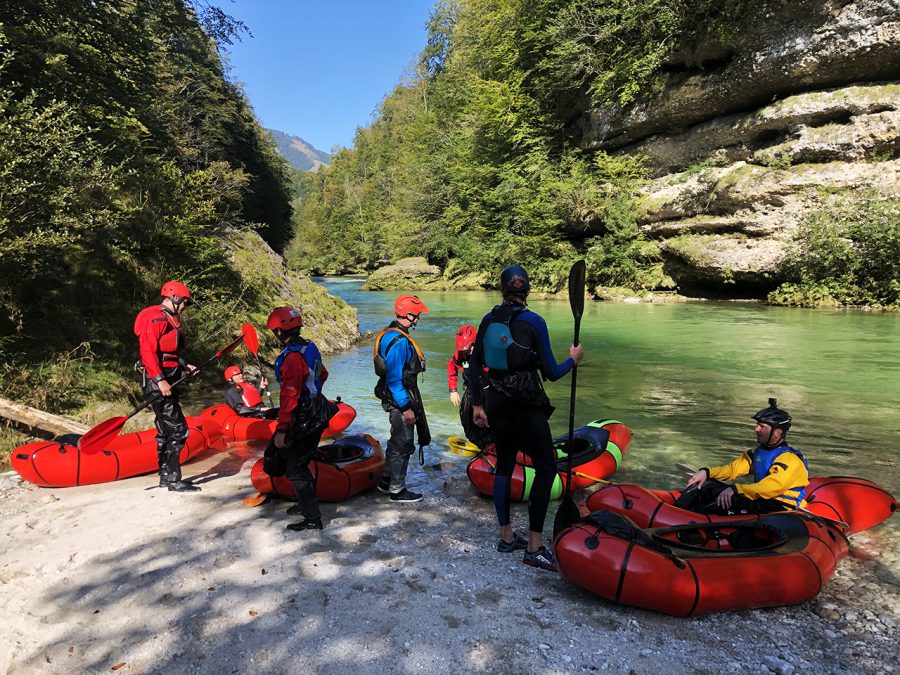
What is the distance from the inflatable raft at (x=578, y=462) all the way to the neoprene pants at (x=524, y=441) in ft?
2.64

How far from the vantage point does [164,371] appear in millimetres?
4789

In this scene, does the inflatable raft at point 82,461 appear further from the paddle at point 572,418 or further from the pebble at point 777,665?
the pebble at point 777,665

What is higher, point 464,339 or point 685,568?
point 464,339

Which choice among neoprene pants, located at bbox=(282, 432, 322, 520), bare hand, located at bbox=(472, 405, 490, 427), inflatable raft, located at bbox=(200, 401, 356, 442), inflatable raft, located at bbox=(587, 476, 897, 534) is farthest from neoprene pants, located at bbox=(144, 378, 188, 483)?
inflatable raft, located at bbox=(587, 476, 897, 534)

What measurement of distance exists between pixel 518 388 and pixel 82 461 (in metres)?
4.58

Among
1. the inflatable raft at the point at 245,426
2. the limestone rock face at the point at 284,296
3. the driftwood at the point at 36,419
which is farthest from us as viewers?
the limestone rock face at the point at 284,296

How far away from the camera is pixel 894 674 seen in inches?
98.8

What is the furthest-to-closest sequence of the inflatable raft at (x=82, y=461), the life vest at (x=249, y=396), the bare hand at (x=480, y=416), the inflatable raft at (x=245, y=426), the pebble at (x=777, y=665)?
1. the life vest at (x=249, y=396)
2. the inflatable raft at (x=245, y=426)
3. the inflatable raft at (x=82, y=461)
4. the bare hand at (x=480, y=416)
5. the pebble at (x=777, y=665)

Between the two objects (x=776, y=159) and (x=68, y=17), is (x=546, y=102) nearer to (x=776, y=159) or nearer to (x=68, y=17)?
(x=776, y=159)

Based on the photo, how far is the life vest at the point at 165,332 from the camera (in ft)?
15.1

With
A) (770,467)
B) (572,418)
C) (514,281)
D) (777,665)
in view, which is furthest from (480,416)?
(770,467)

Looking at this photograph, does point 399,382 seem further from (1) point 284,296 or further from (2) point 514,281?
(1) point 284,296

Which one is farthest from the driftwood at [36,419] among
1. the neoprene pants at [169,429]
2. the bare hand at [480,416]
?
the bare hand at [480,416]

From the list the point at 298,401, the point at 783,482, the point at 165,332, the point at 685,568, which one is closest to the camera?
the point at 685,568
